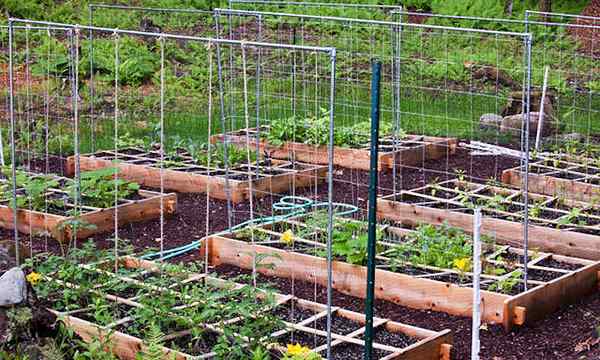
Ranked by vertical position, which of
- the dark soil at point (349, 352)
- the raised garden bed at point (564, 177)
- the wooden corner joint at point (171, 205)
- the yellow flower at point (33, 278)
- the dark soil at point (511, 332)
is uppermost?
the raised garden bed at point (564, 177)

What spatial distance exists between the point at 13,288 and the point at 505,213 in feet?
14.0

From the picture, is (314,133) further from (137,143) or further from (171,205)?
(171,205)

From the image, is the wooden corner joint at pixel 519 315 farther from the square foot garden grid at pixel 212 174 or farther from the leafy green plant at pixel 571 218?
the square foot garden grid at pixel 212 174

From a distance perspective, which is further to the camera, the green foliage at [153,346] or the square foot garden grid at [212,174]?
the square foot garden grid at [212,174]

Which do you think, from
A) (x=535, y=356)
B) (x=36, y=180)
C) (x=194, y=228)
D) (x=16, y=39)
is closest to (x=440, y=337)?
(x=535, y=356)

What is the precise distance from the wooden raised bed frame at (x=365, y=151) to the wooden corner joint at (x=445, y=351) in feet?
15.6

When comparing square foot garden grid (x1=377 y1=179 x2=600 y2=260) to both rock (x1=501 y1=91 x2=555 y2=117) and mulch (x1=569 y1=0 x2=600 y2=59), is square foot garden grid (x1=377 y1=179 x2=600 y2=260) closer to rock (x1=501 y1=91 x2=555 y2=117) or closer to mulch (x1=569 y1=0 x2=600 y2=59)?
rock (x1=501 y1=91 x2=555 y2=117)

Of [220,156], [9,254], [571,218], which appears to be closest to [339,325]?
[9,254]

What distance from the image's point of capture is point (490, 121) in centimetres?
1246

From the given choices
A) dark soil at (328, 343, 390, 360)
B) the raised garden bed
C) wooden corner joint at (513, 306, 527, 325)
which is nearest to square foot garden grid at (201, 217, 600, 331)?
wooden corner joint at (513, 306, 527, 325)

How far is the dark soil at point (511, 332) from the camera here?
6.16 m

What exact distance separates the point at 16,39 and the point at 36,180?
836 cm

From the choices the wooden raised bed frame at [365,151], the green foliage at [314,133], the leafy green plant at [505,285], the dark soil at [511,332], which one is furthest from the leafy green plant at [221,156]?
the leafy green plant at [505,285]

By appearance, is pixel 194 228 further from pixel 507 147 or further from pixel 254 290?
pixel 507 147
